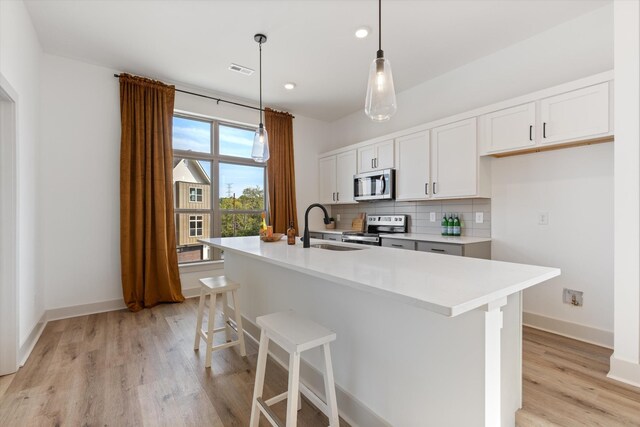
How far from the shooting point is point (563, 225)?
2.74 m

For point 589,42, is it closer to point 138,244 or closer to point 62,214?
point 138,244

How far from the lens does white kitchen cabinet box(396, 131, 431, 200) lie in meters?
3.66

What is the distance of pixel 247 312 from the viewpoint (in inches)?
113

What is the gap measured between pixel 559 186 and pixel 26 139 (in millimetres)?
4661

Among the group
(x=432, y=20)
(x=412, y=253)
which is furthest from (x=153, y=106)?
(x=412, y=253)

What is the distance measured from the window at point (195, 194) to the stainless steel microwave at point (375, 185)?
2256 mm

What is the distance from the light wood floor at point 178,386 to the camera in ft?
5.49

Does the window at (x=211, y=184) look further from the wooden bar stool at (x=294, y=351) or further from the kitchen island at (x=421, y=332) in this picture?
the wooden bar stool at (x=294, y=351)

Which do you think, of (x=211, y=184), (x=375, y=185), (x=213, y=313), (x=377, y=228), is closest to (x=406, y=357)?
(x=213, y=313)

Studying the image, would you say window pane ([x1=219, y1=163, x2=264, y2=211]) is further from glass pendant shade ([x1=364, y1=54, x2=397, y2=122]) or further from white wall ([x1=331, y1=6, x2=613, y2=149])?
glass pendant shade ([x1=364, y1=54, x2=397, y2=122])

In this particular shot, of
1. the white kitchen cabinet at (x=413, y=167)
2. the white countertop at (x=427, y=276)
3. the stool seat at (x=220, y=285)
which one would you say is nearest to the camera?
the white countertop at (x=427, y=276)

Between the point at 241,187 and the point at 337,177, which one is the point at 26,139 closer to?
the point at 241,187

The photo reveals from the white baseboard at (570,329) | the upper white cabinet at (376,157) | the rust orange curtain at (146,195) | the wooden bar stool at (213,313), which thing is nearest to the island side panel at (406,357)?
the wooden bar stool at (213,313)

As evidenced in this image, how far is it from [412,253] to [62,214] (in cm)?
365
